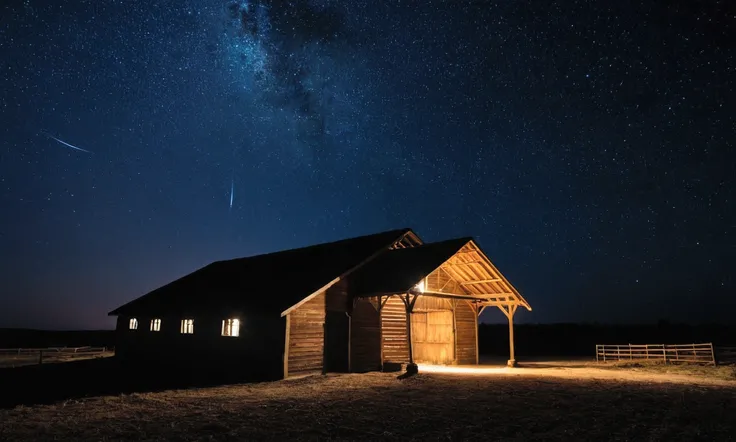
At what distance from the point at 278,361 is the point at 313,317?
2.50m

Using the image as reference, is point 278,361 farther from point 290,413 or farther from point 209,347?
point 290,413

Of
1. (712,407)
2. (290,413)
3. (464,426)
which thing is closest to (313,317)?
(290,413)

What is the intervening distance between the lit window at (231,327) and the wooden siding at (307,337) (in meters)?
3.31

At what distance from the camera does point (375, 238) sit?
27562 millimetres

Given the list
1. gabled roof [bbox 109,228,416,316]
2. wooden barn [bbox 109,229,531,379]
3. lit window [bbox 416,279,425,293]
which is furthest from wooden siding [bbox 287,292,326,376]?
lit window [bbox 416,279,425,293]

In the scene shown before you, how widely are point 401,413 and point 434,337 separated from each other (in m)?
16.6

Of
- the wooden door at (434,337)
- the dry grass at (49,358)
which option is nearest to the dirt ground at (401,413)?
the wooden door at (434,337)

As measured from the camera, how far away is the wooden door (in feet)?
91.6

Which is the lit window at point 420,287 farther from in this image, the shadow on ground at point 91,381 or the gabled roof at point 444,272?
the shadow on ground at point 91,381

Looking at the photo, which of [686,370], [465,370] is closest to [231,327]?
[465,370]

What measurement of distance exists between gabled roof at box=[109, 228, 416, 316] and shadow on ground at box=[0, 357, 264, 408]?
325 cm

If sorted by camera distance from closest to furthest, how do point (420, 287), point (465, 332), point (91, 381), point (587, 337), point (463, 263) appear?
point (91, 381)
point (420, 287)
point (463, 263)
point (465, 332)
point (587, 337)

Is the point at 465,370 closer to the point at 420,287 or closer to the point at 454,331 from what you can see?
the point at 454,331

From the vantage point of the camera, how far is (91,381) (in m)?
20.9
